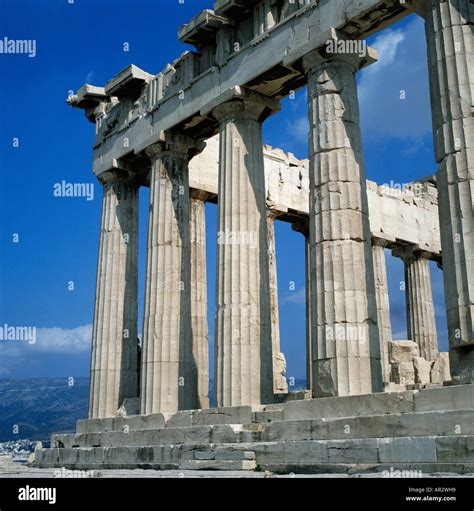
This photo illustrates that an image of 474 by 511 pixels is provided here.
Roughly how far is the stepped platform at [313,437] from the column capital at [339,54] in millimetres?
9958

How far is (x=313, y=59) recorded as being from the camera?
20.4 m

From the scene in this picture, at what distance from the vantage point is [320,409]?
16906mm

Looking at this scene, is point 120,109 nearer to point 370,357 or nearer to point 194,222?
point 194,222

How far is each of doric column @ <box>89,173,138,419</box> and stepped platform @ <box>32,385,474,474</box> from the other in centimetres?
361

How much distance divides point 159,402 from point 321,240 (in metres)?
9.31

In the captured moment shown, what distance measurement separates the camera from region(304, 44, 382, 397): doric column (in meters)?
17.7

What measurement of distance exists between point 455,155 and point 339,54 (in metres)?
5.98

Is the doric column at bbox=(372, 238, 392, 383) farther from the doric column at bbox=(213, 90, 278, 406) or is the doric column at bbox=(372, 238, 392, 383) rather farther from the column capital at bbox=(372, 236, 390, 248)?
the doric column at bbox=(213, 90, 278, 406)

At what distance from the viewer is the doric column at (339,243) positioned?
1767cm

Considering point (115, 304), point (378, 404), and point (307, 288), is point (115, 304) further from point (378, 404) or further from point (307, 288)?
point (378, 404)
